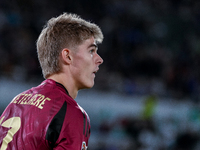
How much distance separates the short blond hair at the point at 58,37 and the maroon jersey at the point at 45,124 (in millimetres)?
220

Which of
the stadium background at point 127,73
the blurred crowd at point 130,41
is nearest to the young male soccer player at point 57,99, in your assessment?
the stadium background at point 127,73

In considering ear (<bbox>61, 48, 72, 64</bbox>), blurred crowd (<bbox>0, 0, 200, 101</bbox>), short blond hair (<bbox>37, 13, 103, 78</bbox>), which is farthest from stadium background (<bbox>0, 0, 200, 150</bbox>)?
ear (<bbox>61, 48, 72, 64</bbox>)

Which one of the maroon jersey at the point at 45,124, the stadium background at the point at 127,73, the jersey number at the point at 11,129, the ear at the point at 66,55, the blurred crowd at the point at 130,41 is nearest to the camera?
the maroon jersey at the point at 45,124

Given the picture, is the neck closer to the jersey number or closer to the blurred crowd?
the jersey number

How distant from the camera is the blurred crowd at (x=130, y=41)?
9180 millimetres

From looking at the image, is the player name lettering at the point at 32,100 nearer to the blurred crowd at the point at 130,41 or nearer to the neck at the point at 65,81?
the neck at the point at 65,81

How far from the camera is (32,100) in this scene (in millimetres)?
1880

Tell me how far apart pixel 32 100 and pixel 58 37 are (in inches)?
18.2

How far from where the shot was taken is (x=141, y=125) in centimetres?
916

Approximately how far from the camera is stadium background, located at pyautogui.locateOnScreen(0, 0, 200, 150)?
349 inches

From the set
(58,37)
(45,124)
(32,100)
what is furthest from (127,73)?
(45,124)

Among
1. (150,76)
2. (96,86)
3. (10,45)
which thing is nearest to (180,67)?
(150,76)

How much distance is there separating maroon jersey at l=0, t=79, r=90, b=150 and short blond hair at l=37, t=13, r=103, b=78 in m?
0.22

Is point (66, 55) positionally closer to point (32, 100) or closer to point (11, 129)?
point (32, 100)
